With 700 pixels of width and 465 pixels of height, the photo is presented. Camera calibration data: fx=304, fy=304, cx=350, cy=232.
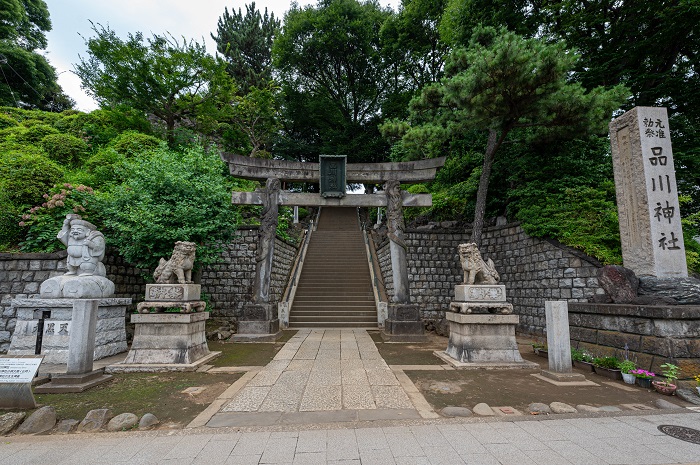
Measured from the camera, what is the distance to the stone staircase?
1074cm

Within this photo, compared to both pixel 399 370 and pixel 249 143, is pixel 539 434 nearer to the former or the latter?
pixel 399 370

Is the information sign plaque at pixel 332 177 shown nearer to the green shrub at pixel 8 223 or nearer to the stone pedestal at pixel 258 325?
the stone pedestal at pixel 258 325

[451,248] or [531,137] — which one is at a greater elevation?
[531,137]

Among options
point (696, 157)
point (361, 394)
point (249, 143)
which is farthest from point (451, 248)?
point (249, 143)

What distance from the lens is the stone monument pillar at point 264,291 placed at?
28.1 ft

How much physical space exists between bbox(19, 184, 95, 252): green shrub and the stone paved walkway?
Result: 21.9 feet

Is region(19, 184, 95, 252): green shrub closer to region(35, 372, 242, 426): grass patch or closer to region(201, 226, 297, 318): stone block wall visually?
region(201, 226, 297, 318): stone block wall

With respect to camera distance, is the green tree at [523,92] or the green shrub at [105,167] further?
the green shrub at [105,167]

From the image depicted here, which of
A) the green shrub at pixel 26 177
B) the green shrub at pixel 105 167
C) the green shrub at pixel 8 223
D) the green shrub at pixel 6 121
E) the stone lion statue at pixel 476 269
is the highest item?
the green shrub at pixel 6 121

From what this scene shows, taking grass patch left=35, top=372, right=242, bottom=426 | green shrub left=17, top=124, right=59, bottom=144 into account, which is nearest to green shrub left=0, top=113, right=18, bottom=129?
green shrub left=17, top=124, right=59, bottom=144

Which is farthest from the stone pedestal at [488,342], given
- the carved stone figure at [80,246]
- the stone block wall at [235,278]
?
the carved stone figure at [80,246]

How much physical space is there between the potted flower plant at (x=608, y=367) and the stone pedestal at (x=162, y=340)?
755 cm

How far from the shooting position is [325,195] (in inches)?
378

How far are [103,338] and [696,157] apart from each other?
53.5 ft
